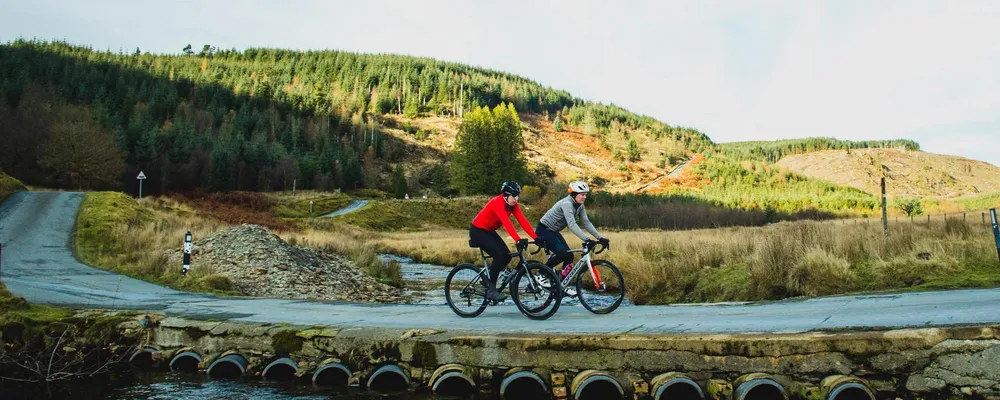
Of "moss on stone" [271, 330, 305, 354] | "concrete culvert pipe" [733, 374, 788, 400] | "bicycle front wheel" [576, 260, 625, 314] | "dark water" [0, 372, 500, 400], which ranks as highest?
"bicycle front wheel" [576, 260, 625, 314]

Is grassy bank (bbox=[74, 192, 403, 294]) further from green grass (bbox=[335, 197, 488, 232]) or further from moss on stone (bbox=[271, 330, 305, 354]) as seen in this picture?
green grass (bbox=[335, 197, 488, 232])

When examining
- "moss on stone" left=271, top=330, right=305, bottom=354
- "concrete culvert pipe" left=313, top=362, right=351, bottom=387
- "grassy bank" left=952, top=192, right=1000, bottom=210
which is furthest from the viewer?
"grassy bank" left=952, top=192, right=1000, bottom=210

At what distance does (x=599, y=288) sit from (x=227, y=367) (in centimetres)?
534

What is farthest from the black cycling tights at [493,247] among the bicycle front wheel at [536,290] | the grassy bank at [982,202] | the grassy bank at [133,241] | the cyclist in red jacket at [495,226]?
the grassy bank at [982,202]

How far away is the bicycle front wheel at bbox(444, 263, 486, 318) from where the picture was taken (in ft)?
29.9

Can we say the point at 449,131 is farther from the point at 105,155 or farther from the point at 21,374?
the point at 21,374

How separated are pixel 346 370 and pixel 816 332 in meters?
5.49

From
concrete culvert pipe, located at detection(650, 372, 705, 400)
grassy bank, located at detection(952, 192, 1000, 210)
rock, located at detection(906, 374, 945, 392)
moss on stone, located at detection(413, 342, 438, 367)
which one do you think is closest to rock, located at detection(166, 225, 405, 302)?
moss on stone, located at detection(413, 342, 438, 367)

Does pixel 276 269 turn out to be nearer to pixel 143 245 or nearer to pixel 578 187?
pixel 143 245

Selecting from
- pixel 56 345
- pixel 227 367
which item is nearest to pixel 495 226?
pixel 227 367

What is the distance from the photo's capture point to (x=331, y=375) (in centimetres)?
772

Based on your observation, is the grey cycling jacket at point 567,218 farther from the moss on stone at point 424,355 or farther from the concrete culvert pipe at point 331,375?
the concrete culvert pipe at point 331,375

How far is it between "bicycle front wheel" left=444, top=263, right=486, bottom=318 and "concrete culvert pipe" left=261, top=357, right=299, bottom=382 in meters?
2.43

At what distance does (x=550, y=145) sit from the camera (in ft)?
577
